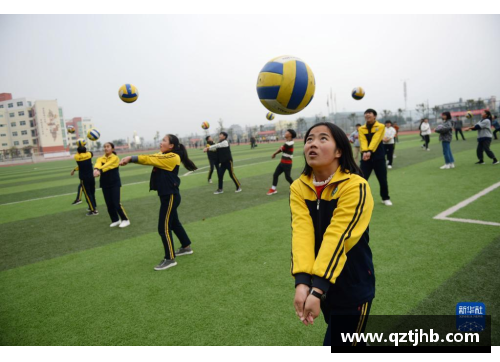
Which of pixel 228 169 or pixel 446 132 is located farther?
pixel 446 132

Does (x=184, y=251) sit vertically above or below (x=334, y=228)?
below

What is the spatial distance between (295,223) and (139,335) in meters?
2.20

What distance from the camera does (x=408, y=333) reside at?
285cm

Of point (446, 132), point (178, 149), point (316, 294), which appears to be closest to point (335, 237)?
point (316, 294)

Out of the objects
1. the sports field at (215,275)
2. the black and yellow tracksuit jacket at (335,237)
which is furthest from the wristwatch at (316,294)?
the sports field at (215,275)

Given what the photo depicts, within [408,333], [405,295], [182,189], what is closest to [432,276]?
[405,295]

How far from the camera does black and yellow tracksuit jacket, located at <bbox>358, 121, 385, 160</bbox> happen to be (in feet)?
22.5

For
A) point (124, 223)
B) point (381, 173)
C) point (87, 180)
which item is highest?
point (87, 180)

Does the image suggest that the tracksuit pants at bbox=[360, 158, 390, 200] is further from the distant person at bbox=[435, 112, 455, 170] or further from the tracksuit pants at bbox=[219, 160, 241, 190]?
the distant person at bbox=[435, 112, 455, 170]

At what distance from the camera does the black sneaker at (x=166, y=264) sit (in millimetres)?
4684

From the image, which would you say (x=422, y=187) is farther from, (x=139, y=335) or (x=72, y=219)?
(x=72, y=219)

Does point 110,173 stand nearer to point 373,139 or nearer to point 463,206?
point 373,139

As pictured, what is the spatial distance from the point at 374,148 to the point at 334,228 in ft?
18.8

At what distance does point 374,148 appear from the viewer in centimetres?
695
